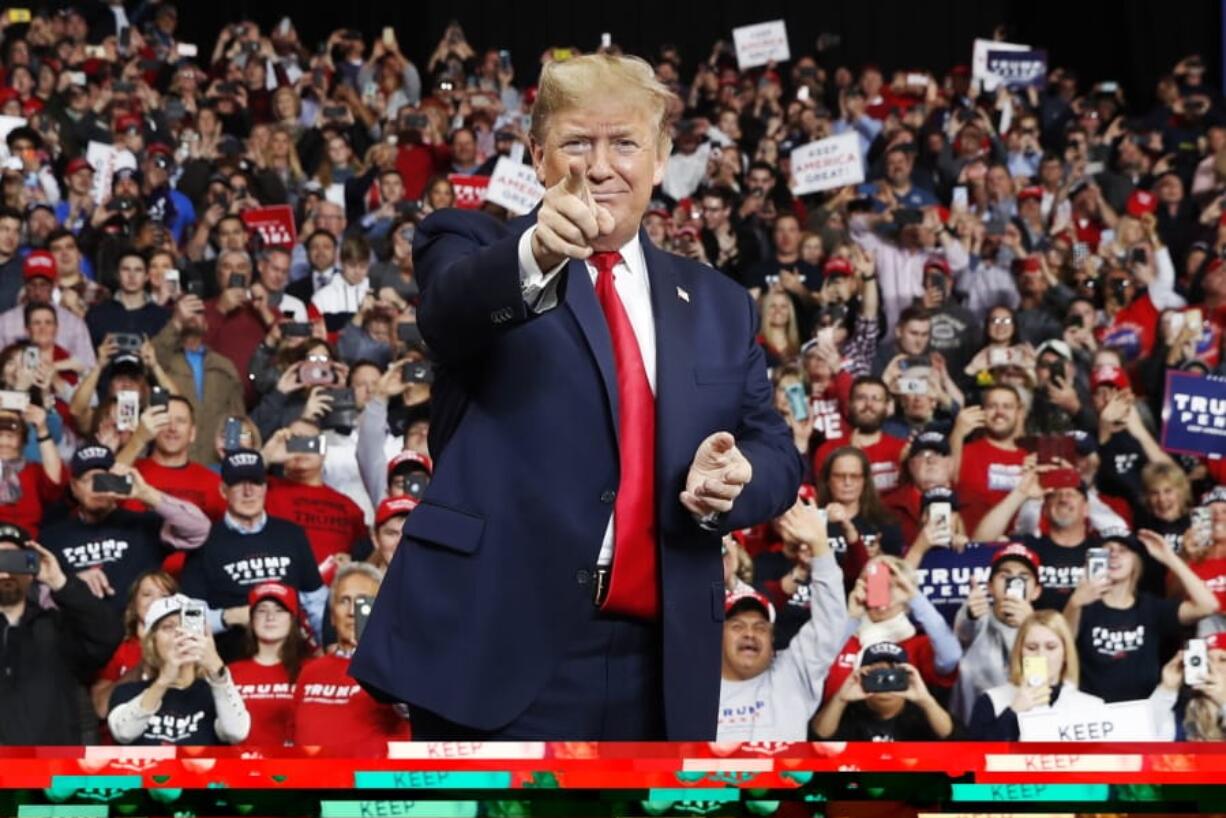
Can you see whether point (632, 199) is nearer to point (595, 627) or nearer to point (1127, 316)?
point (595, 627)

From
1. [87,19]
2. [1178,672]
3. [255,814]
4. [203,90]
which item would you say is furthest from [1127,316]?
[255,814]

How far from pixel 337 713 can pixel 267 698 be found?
0.39 metres

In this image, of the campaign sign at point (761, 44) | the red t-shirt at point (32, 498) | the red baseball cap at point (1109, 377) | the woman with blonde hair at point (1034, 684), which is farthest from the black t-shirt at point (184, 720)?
the campaign sign at point (761, 44)

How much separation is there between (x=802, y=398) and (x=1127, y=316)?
2.46m

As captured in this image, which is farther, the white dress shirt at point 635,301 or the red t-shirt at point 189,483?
the red t-shirt at point 189,483

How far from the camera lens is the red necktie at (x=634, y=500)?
1997mm

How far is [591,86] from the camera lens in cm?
199

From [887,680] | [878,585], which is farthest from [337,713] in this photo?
[878,585]

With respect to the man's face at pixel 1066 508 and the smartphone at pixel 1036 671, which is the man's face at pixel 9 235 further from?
the smartphone at pixel 1036 671

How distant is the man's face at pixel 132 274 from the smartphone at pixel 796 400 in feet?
8.89

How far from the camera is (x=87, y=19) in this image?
13.2 metres

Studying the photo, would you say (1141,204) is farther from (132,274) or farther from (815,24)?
(815,24)

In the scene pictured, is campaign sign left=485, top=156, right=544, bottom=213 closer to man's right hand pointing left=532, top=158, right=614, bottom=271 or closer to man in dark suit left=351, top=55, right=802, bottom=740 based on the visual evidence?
man in dark suit left=351, top=55, right=802, bottom=740

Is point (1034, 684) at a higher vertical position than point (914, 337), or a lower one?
lower
